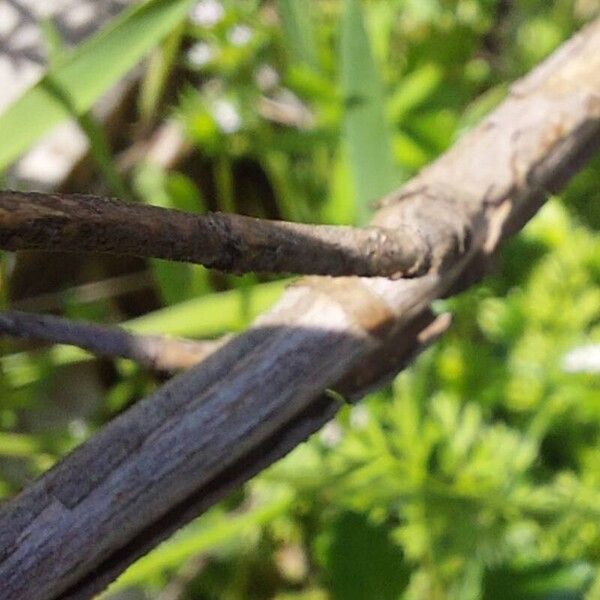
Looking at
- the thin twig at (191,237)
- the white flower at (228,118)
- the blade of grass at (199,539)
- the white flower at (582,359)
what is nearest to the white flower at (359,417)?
the blade of grass at (199,539)

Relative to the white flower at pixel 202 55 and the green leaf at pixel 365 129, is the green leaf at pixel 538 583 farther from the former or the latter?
the white flower at pixel 202 55

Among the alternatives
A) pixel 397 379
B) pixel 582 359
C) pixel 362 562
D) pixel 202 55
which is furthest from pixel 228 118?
pixel 362 562

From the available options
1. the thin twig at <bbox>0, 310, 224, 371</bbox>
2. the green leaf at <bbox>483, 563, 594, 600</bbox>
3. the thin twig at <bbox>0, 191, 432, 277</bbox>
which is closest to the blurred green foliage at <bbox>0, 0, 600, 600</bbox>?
the green leaf at <bbox>483, 563, 594, 600</bbox>

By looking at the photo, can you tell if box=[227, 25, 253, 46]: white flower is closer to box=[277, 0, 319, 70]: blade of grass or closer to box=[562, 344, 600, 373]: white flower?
box=[277, 0, 319, 70]: blade of grass

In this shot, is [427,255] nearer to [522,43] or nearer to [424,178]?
[424,178]

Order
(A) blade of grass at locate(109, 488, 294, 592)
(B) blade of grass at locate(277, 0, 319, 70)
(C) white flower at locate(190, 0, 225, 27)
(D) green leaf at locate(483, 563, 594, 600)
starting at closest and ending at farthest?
(D) green leaf at locate(483, 563, 594, 600) → (A) blade of grass at locate(109, 488, 294, 592) → (B) blade of grass at locate(277, 0, 319, 70) → (C) white flower at locate(190, 0, 225, 27)
